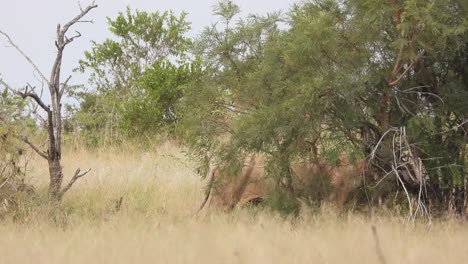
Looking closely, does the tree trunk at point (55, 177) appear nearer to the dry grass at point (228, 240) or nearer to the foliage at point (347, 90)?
the dry grass at point (228, 240)

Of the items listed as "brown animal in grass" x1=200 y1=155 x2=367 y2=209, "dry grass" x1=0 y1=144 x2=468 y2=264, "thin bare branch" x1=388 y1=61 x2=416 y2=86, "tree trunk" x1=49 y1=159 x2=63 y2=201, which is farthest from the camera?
"tree trunk" x1=49 y1=159 x2=63 y2=201

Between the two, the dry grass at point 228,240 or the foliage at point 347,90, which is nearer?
the dry grass at point 228,240

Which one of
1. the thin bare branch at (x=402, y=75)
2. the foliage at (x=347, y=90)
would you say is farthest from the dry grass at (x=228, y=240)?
the thin bare branch at (x=402, y=75)

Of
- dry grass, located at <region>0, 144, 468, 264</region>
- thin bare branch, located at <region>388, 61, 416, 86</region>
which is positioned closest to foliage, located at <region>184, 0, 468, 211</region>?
thin bare branch, located at <region>388, 61, 416, 86</region>

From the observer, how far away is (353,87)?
7.07m

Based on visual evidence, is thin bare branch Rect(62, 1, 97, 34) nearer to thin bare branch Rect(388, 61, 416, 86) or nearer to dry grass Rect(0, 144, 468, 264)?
dry grass Rect(0, 144, 468, 264)

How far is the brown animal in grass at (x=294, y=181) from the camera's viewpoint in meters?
8.13

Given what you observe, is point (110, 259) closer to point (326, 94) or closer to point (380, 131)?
point (326, 94)

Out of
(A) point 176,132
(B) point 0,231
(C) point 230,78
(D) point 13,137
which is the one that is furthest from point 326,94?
(A) point 176,132

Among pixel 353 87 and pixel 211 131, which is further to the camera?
pixel 211 131

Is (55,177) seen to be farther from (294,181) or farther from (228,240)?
(228,240)

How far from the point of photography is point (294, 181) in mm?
8195

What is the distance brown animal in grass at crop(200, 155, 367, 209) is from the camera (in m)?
8.13

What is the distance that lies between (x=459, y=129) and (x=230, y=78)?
8.47 ft
